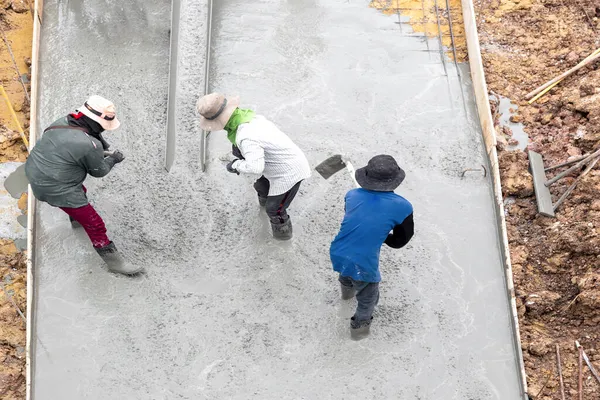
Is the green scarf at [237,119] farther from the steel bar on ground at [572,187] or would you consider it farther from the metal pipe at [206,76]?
the steel bar on ground at [572,187]

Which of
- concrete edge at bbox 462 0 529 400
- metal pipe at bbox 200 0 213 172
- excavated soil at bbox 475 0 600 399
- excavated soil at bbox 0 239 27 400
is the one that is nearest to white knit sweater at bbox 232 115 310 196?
metal pipe at bbox 200 0 213 172

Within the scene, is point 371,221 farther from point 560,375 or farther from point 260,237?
point 560,375

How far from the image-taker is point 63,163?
3.78 meters

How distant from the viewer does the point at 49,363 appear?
4.01 metres

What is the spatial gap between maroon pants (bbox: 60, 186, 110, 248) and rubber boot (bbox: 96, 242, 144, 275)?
0.04 m

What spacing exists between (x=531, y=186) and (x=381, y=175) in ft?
7.49

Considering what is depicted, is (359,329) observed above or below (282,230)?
below

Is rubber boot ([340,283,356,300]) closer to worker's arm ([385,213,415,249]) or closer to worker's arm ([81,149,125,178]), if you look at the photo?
worker's arm ([385,213,415,249])

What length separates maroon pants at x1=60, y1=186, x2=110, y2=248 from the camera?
4008 millimetres

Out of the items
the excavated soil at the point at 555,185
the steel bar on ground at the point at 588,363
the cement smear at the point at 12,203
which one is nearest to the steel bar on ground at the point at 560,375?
the excavated soil at the point at 555,185

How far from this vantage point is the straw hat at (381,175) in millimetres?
3234

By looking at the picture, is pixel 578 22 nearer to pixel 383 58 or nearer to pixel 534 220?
pixel 383 58

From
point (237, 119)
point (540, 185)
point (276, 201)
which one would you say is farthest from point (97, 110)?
point (540, 185)

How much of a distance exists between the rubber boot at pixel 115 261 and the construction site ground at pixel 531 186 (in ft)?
2.47
